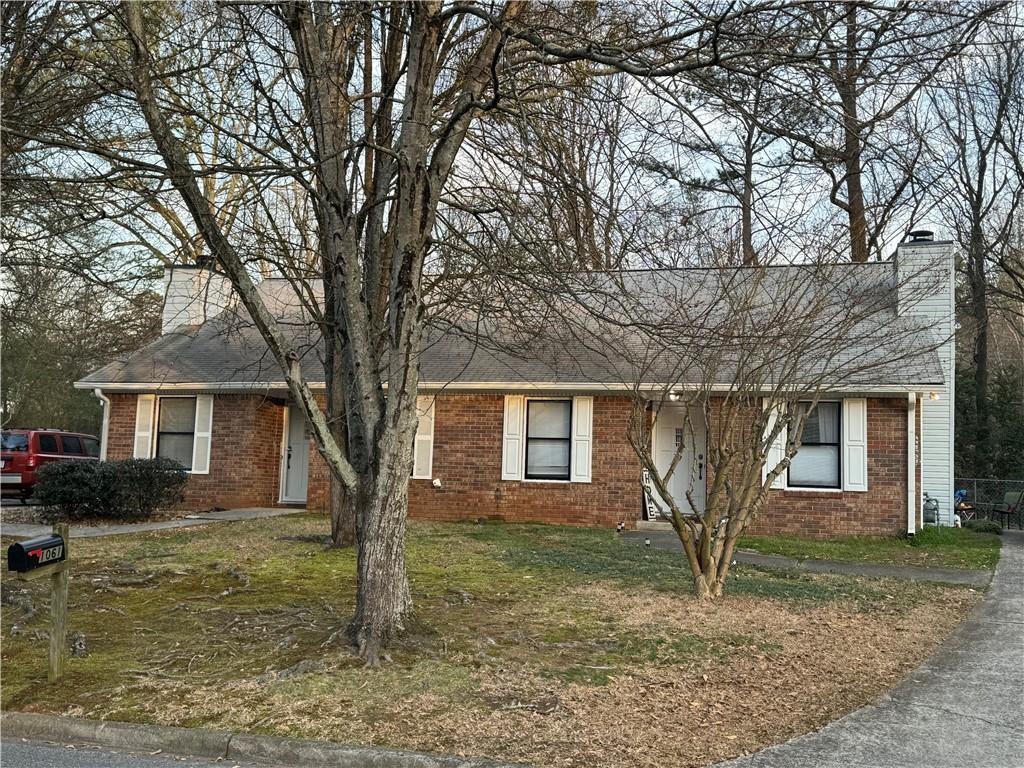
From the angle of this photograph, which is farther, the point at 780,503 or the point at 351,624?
the point at 780,503

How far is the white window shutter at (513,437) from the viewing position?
17.0 meters

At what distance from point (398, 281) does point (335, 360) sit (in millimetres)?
5528

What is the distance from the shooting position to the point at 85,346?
2362 cm

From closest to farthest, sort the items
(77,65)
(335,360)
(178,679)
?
1. (178,679)
2. (77,65)
3. (335,360)

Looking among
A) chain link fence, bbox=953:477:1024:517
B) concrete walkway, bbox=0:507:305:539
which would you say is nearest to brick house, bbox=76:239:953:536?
concrete walkway, bbox=0:507:305:539

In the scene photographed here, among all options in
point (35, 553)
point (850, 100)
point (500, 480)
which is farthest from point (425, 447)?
point (850, 100)

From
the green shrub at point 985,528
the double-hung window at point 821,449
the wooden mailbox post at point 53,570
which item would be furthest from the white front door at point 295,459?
the green shrub at point 985,528

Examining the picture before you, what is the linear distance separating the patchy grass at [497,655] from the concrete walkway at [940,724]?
0.60 feet

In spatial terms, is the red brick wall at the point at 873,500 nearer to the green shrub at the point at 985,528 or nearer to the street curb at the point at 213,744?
the green shrub at the point at 985,528

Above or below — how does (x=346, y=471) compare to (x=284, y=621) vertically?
above

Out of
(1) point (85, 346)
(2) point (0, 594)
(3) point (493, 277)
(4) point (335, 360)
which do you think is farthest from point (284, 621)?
(1) point (85, 346)

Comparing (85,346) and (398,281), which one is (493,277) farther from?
(85,346)

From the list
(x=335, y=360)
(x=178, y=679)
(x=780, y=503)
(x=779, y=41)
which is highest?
(x=779, y=41)

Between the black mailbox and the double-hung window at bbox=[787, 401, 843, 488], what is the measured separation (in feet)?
41.1
